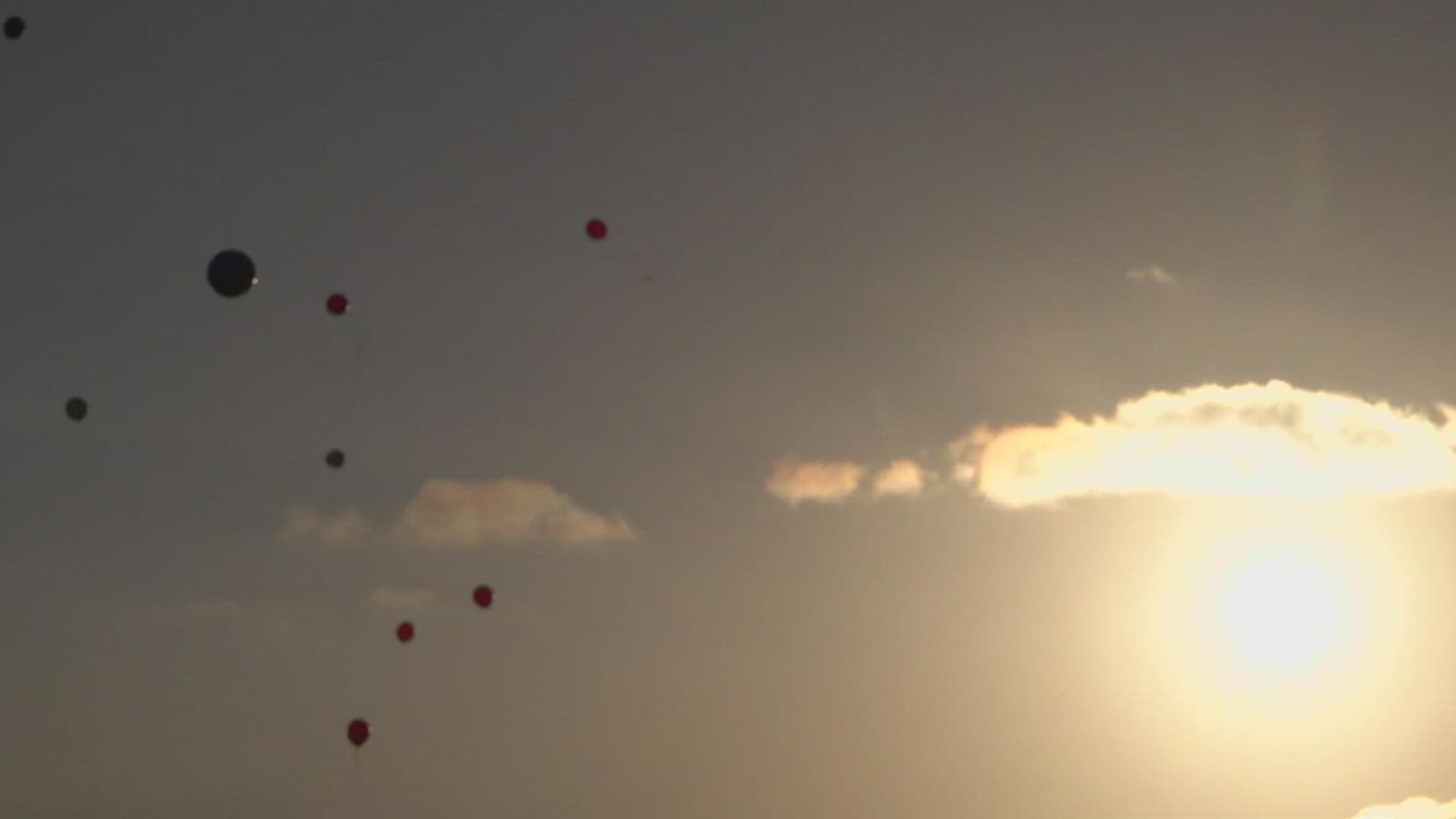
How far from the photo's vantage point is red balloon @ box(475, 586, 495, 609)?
6819cm

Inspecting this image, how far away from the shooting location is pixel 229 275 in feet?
216

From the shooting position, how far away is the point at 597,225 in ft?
214

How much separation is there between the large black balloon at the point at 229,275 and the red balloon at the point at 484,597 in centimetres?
814

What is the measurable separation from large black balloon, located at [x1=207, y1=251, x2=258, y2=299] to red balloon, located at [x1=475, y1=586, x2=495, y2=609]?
321 inches

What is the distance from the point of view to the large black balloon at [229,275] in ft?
217

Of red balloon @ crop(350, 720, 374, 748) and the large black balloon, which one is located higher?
the large black balloon

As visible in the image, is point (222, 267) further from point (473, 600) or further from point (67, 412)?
point (473, 600)

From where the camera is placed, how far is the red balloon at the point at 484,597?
68.2 meters

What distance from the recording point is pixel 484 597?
6831 centimetres

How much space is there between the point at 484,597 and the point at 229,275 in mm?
8770

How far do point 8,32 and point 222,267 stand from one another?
648 centimetres

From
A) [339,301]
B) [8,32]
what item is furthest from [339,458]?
[8,32]

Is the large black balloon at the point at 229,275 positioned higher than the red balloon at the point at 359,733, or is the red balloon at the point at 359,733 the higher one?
the large black balloon at the point at 229,275

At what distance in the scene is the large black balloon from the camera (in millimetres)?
66000
